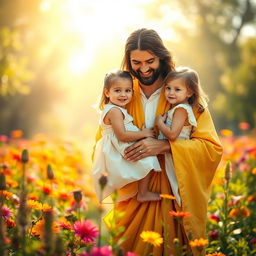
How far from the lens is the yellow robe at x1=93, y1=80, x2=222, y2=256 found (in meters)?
2.80

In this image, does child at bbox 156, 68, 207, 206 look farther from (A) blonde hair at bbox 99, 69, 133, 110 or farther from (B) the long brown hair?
(A) blonde hair at bbox 99, 69, 133, 110

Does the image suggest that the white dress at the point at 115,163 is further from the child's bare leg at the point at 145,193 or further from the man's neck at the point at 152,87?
the man's neck at the point at 152,87

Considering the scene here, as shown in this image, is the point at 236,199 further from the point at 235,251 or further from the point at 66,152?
the point at 66,152

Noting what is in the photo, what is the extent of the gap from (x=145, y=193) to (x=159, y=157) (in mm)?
274

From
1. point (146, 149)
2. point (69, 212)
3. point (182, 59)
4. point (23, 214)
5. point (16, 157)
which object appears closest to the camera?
point (23, 214)

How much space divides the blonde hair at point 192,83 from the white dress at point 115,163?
406 millimetres

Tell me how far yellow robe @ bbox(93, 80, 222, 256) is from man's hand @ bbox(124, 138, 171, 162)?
0.06 m

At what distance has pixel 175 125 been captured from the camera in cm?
282

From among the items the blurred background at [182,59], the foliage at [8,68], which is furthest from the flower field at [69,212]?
the blurred background at [182,59]

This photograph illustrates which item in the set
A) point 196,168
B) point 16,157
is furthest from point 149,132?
point 16,157

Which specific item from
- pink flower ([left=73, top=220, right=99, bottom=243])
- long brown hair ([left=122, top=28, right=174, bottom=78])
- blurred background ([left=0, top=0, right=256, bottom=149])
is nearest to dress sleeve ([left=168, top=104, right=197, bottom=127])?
long brown hair ([left=122, top=28, right=174, bottom=78])

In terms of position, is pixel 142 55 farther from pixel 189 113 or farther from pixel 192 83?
pixel 189 113

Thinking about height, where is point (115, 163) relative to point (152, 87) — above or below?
below

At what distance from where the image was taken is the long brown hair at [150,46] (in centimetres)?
296
